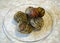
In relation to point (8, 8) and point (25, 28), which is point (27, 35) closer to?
point (25, 28)

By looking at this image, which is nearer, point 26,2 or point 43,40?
point 43,40

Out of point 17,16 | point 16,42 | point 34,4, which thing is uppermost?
point 34,4

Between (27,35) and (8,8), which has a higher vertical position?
(8,8)

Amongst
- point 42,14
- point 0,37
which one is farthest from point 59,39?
point 0,37

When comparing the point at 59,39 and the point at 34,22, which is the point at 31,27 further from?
the point at 59,39

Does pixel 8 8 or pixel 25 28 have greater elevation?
pixel 8 8

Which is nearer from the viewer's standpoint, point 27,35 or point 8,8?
point 27,35

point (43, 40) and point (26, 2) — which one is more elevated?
point (26, 2)

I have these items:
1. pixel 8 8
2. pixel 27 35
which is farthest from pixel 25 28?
pixel 8 8
